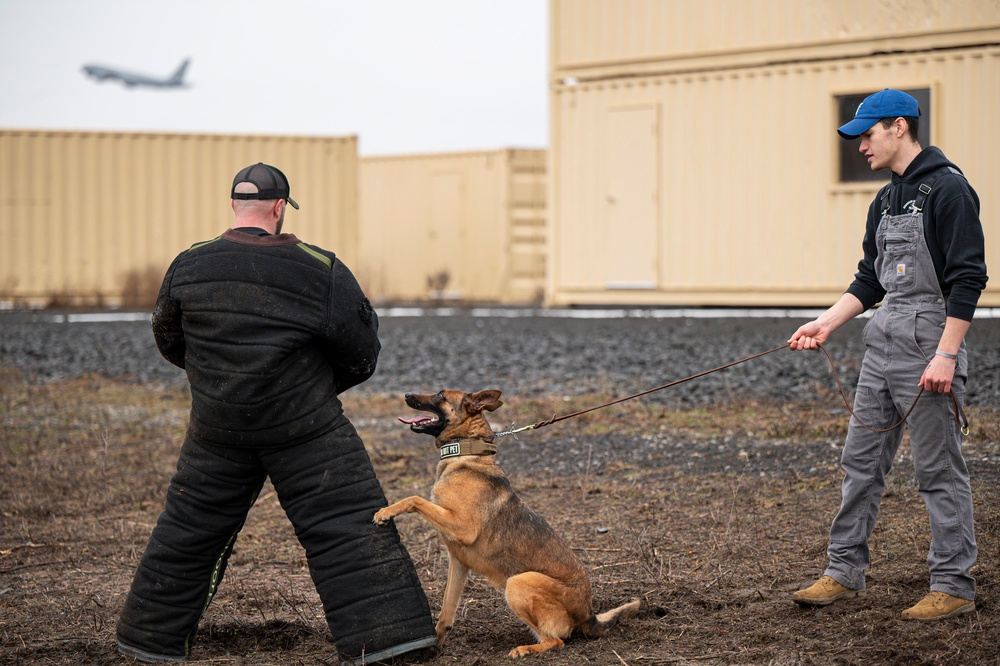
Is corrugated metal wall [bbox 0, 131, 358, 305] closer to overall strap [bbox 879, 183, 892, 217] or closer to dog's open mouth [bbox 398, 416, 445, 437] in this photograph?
dog's open mouth [bbox 398, 416, 445, 437]

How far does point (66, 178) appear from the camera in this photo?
21594 millimetres

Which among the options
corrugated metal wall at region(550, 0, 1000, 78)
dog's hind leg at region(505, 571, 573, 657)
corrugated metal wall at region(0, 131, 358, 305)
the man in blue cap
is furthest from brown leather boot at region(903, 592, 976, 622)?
corrugated metal wall at region(0, 131, 358, 305)

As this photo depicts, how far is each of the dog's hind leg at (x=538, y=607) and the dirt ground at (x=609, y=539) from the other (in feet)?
0.22

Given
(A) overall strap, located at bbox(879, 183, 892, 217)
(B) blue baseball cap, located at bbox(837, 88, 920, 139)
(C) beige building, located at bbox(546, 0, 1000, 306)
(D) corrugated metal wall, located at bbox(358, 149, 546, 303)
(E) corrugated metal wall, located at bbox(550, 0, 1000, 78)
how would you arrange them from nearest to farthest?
(B) blue baseball cap, located at bbox(837, 88, 920, 139) < (A) overall strap, located at bbox(879, 183, 892, 217) < (C) beige building, located at bbox(546, 0, 1000, 306) < (E) corrugated metal wall, located at bbox(550, 0, 1000, 78) < (D) corrugated metal wall, located at bbox(358, 149, 546, 303)

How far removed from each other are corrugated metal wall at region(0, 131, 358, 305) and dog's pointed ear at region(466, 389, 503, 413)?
17.4m

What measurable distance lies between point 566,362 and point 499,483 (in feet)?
25.1

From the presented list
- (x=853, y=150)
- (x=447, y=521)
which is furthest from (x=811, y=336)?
(x=853, y=150)

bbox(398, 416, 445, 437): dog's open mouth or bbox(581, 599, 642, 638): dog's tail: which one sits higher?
bbox(398, 416, 445, 437): dog's open mouth

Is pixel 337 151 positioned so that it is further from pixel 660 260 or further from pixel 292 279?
pixel 292 279

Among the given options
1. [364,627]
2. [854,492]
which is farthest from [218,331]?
[854,492]

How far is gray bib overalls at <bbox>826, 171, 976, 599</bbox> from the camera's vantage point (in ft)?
13.9

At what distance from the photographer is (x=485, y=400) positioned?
457 cm

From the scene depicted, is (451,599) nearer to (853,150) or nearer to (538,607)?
(538,607)

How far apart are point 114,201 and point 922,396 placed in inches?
788
